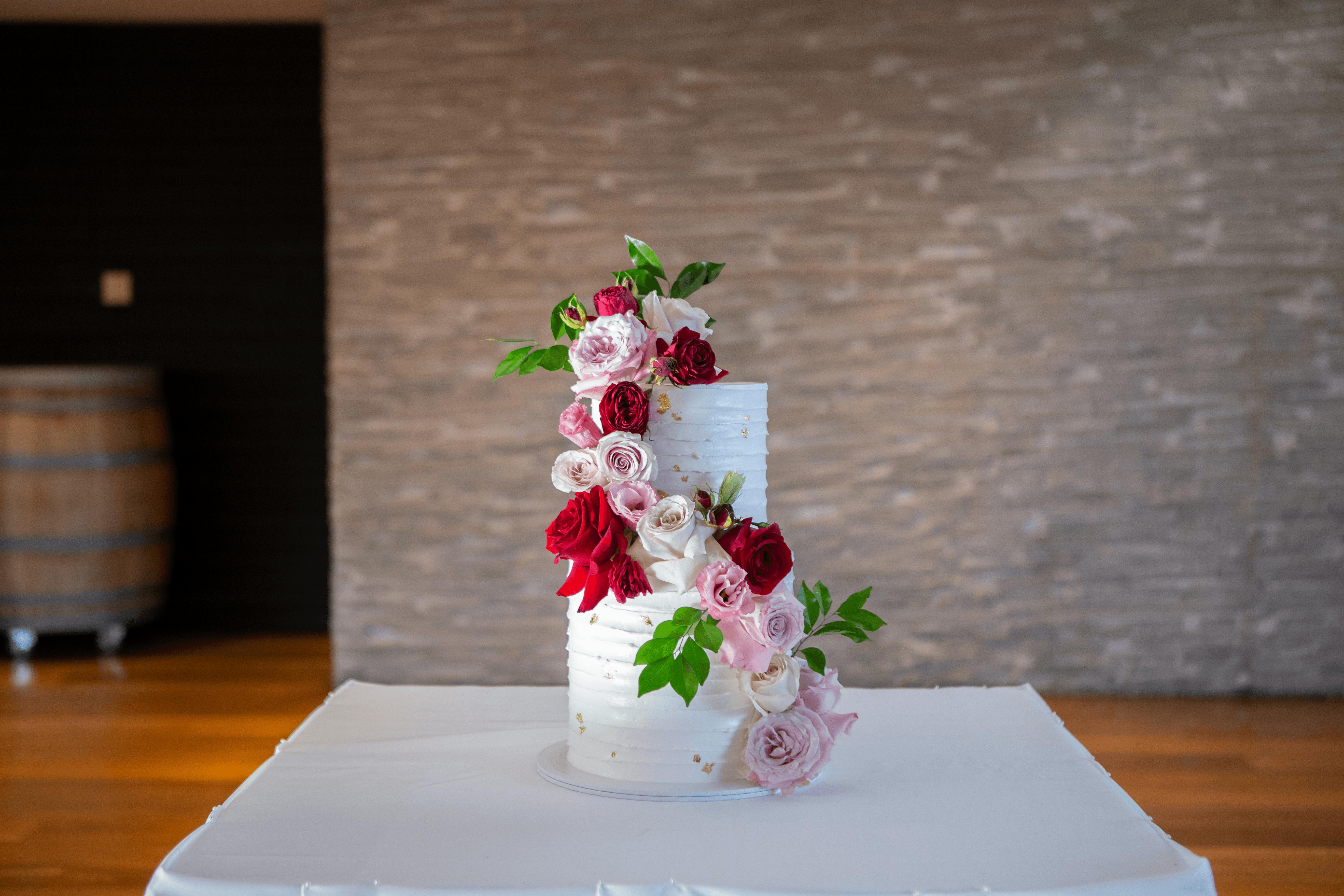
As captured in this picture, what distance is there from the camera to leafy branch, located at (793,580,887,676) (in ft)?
4.24

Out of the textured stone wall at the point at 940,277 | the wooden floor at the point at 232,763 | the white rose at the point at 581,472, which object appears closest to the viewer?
the white rose at the point at 581,472

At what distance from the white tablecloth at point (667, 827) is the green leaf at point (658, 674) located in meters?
0.13

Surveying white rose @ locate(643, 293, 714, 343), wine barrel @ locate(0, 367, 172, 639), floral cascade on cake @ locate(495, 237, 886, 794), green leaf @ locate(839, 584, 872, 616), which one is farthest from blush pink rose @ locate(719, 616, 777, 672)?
wine barrel @ locate(0, 367, 172, 639)

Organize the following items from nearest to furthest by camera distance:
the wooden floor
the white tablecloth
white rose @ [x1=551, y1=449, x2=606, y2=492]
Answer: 1. the white tablecloth
2. white rose @ [x1=551, y1=449, x2=606, y2=492]
3. the wooden floor

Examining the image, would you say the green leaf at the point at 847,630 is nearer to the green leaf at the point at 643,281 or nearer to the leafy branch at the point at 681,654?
the leafy branch at the point at 681,654

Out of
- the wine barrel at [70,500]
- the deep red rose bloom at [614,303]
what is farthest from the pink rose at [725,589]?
the wine barrel at [70,500]

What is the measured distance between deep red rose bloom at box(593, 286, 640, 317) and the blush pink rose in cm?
38

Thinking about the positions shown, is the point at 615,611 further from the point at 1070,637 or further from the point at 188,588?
the point at 188,588

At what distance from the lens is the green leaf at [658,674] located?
118 centimetres

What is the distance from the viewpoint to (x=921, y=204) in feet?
10.8

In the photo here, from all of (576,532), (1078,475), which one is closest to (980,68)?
(1078,475)

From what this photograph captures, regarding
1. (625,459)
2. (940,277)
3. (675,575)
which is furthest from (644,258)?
(940,277)

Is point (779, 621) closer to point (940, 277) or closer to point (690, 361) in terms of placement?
point (690, 361)

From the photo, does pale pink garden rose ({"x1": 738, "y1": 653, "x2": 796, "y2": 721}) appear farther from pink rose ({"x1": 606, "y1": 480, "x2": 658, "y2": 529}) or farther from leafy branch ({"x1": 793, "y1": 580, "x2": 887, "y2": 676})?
pink rose ({"x1": 606, "y1": 480, "x2": 658, "y2": 529})
